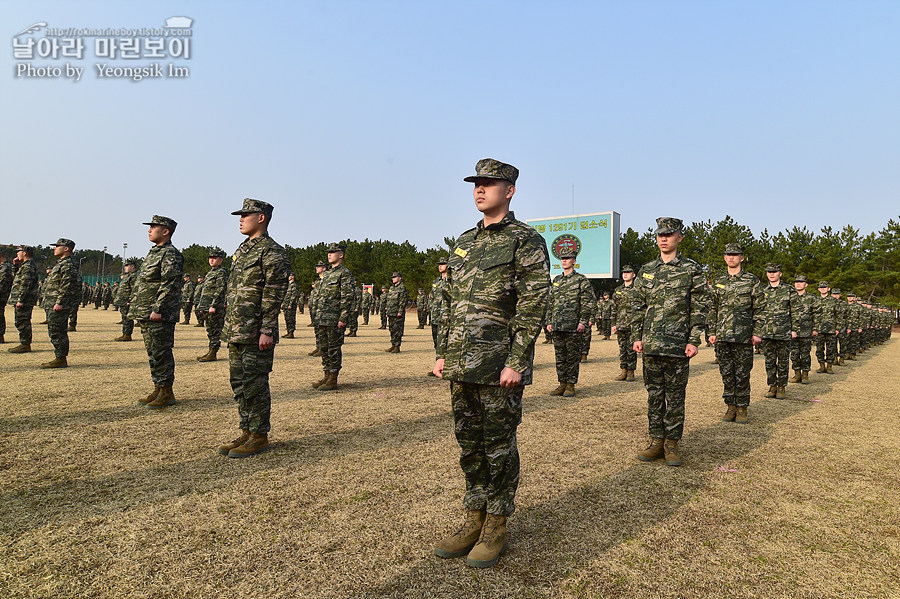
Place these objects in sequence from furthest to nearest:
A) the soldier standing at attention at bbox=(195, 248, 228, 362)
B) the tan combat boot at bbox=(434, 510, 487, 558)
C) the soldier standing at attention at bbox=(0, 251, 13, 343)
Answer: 1. the soldier standing at attention at bbox=(195, 248, 228, 362)
2. the soldier standing at attention at bbox=(0, 251, 13, 343)
3. the tan combat boot at bbox=(434, 510, 487, 558)

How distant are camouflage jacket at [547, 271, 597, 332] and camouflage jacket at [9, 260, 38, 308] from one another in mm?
12089

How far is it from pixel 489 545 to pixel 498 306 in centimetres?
153

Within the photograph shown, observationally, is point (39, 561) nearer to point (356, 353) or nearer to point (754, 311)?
point (754, 311)

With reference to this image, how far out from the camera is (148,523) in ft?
11.2

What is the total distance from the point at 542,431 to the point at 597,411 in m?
1.75

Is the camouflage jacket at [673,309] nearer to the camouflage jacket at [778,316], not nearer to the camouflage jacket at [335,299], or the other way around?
the camouflage jacket at [778,316]

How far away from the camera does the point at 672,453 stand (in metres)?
5.11

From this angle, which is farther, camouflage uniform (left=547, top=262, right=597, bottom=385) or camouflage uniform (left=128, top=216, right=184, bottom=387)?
camouflage uniform (left=547, top=262, right=597, bottom=385)

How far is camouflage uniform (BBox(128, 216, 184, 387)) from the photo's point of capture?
22.7 feet

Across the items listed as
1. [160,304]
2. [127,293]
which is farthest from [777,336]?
[127,293]

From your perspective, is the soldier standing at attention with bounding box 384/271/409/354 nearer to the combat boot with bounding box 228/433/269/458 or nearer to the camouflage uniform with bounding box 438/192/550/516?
the combat boot with bounding box 228/433/269/458

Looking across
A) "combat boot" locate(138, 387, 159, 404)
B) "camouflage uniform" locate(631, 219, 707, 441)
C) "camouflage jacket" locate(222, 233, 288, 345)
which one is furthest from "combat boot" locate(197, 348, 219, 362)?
"camouflage uniform" locate(631, 219, 707, 441)

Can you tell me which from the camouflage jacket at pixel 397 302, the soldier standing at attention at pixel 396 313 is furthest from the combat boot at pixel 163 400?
the camouflage jacket at pixel 397 302

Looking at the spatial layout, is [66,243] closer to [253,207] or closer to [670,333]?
[253,207]
